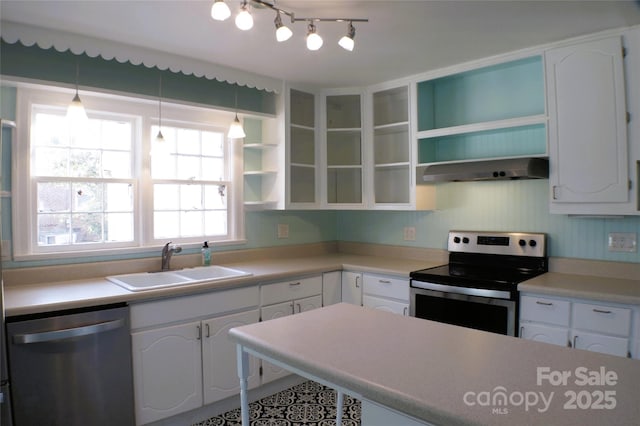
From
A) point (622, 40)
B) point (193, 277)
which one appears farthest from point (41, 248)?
point (622, 40)

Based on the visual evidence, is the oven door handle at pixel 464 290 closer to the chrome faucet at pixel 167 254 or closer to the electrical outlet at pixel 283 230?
the electrical outlet at pixel 283 230

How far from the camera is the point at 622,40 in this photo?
7.59 ft

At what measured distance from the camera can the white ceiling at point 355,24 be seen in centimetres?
205

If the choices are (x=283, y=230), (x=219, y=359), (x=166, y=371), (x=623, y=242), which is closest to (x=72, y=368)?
(x=166, y=371)

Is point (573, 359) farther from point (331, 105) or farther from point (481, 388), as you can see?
point (331, 105)

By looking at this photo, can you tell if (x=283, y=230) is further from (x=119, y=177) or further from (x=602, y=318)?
(x=602, y=318)

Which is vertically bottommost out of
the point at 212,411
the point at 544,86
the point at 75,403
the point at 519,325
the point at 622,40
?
the point at 212,411

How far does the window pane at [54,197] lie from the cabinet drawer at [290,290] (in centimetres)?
135

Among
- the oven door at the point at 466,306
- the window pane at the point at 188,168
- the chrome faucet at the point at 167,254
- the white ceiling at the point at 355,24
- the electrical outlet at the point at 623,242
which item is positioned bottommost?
the oven door at the point at 466,306

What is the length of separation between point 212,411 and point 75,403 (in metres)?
0.84

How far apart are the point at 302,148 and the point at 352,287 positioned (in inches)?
47.4

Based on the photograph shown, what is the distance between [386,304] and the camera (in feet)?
9.85

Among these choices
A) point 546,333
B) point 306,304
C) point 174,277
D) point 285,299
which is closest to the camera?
point 546,333

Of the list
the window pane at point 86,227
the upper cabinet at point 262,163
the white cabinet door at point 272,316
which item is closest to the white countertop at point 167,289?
the white cabinet door at point 272,316
